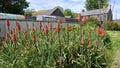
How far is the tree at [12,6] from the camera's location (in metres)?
39.0

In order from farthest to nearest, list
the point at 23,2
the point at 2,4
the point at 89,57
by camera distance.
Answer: the point at 23,2
the point at 2,4
the point at 89,57

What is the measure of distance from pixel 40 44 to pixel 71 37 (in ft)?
3.19

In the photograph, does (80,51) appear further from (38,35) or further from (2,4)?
(2,4)

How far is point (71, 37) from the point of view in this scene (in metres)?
5.81

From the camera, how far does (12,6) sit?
39.7 metres

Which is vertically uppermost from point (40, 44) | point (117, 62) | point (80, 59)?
point (40, 44)

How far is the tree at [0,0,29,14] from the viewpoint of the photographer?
39.0m

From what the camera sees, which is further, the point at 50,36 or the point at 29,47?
the point at 50,36

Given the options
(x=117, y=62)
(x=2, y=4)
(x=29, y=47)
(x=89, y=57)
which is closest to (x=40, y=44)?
(x=29, y=47)

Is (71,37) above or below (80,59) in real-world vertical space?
above

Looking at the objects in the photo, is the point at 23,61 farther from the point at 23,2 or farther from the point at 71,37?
the point at 23,2

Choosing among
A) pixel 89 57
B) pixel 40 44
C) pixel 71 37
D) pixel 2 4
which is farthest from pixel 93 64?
pixel 2 4

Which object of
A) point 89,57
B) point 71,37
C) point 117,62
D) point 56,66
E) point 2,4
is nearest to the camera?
point 56,66

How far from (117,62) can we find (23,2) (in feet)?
119
